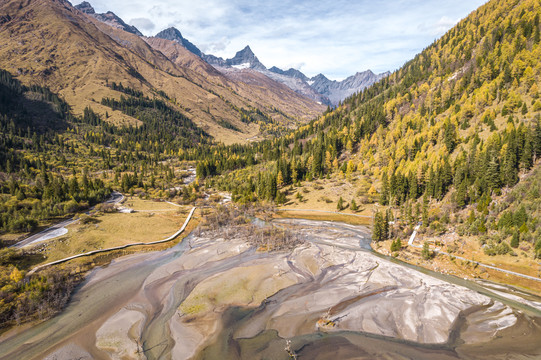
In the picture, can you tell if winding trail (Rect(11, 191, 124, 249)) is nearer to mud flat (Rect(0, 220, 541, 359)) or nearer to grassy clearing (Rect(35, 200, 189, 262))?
grassy clearing (Rect(35, 200, 189, 262))

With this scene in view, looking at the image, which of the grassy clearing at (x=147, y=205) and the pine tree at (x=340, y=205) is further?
the grassy clearing at (x=147, y=205)

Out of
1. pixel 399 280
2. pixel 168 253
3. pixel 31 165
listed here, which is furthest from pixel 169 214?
pixel 31 165

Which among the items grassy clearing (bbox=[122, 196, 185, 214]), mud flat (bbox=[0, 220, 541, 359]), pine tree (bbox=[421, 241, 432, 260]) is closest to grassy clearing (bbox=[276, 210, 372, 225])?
pine tree (bbox=[421, 241, 432, 260])

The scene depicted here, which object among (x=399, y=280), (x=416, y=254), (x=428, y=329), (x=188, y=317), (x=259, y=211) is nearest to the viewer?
(x=428, y=329)

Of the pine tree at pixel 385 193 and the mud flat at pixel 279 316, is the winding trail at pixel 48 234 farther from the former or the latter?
the pine tree at pixel 385 193

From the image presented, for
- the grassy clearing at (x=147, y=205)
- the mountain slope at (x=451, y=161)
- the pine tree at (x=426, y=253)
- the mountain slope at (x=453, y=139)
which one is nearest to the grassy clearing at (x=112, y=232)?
the grassy clearing at (x=147, y=205)

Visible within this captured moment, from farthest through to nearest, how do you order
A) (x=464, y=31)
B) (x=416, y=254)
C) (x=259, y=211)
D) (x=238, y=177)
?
(x=464, y=31), (x=238, y=177), (x=259, y=211), (x=416, y=254)

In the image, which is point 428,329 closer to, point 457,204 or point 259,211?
point 457,204

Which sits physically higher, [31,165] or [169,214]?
[31,165]

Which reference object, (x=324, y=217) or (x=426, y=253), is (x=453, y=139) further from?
(x=426, y=253)
